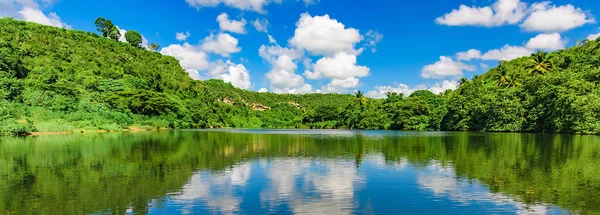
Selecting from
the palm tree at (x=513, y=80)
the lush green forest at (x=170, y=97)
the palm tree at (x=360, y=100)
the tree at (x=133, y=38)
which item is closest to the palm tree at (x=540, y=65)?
the lush green forest at (x=170, y=97)

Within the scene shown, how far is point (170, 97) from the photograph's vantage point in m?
112

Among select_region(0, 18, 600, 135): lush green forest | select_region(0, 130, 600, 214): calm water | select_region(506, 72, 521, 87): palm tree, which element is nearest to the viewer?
select_region(0, 130, 600, 214): calm water

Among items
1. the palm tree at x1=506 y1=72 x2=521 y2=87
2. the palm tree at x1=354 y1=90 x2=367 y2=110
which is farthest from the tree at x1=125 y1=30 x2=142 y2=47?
the palm tree at x1=506 y1=72 x2=521 y2=87

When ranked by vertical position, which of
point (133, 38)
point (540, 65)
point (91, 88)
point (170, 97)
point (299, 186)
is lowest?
point (299, 186)

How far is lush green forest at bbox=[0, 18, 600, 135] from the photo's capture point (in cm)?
6362

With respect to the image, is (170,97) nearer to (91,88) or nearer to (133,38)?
(91,88)

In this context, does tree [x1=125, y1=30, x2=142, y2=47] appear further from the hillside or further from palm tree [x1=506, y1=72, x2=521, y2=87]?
palm tree [x1=506, y1=72, x2=521, y2=87]

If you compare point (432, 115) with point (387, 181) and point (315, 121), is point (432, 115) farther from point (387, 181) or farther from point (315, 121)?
point (387, 181)

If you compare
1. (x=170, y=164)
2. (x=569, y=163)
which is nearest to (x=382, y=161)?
(x=569, y=163)

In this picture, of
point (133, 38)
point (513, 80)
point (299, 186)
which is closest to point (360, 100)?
point (513, 80)

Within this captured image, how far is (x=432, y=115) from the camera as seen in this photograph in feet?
353

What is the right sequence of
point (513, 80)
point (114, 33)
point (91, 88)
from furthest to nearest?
point (114, 33), point (513, 80), point (91, 88)

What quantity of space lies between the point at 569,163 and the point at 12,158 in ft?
111

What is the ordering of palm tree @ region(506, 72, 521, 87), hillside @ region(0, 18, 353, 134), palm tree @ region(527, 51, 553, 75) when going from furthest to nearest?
palm tree @ region(506, 72, 521, 87) → palm tree @ region(527, 51, 553, 75) → hillside @ region(0, 18, 353, 134)
